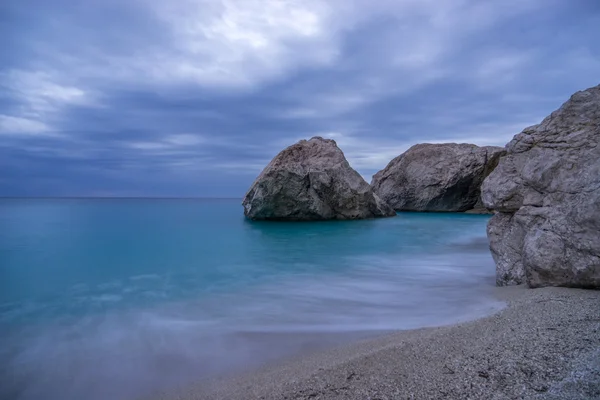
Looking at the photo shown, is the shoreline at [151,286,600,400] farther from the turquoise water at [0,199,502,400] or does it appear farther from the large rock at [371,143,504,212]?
the large rock at [371,143,504,212]

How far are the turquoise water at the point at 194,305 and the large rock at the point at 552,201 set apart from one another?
83 centimetres

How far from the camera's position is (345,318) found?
5.32 meters

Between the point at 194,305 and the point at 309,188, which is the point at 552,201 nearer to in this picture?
the point at 194,305

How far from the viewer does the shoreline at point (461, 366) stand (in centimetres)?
248

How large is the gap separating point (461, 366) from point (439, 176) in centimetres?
3289

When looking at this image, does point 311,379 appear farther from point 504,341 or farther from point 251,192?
point 251,192

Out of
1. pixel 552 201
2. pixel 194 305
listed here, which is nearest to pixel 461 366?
pixel 552 201

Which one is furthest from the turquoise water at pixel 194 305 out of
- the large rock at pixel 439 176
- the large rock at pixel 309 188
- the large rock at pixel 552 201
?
the large rock at pixel 439 176

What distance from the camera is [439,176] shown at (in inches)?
1315

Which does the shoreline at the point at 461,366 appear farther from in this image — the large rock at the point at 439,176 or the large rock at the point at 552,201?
the large rock at the point at 439,176

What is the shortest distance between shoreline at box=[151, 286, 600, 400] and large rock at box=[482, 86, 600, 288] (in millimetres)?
671

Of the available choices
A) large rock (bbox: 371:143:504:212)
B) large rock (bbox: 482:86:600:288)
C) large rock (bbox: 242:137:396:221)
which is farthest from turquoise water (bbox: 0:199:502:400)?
large rock (bbox: 371:143:504:212)

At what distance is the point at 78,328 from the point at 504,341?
18.1ft

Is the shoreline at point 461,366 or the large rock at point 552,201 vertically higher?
the large rock at point 552,201
